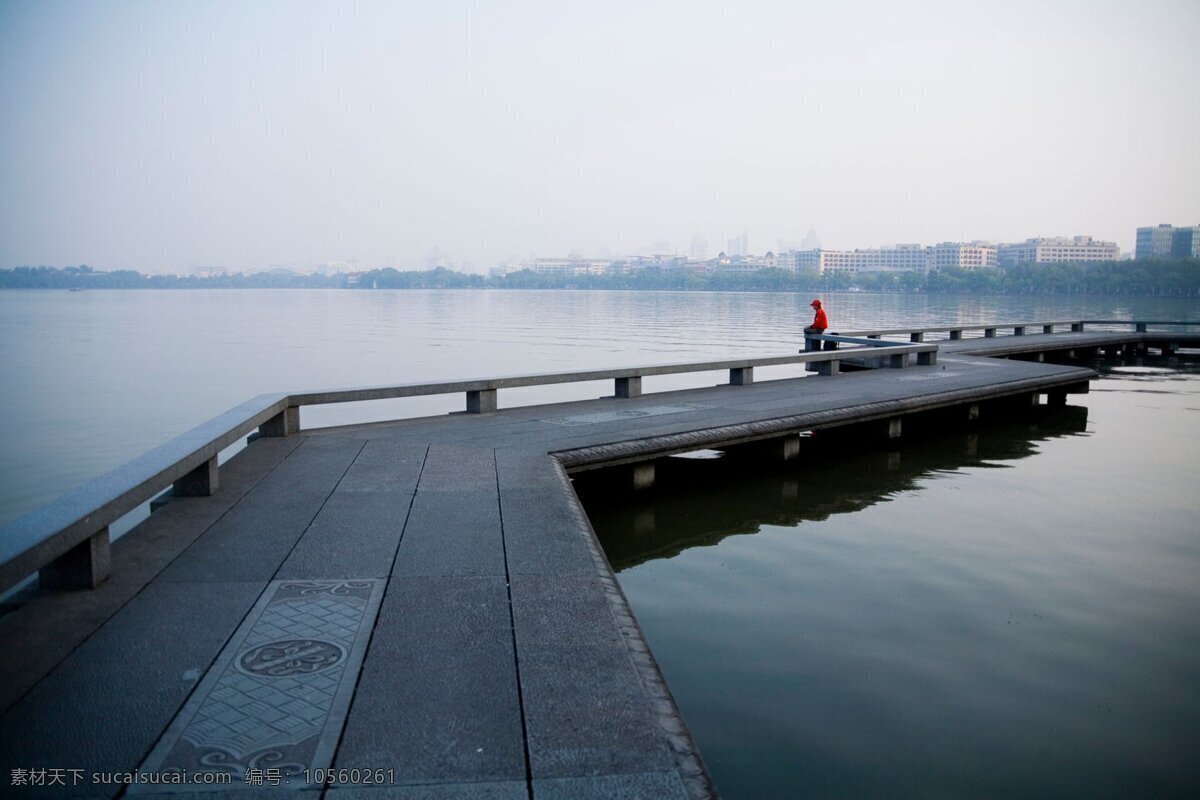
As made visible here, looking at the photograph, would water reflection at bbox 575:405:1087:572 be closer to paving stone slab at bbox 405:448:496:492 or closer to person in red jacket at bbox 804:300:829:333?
paving stone slab at bbox 405:448:496:492

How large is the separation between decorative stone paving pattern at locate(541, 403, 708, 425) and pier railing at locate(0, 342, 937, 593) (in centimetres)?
63

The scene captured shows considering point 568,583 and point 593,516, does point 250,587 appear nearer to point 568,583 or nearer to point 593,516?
point 568,583

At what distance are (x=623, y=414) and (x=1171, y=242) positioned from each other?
211171 mm

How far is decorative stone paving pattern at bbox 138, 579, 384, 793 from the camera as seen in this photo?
2.98m

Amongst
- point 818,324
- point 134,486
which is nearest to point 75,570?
point 134,486

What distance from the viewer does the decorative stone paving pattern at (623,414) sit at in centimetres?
1030

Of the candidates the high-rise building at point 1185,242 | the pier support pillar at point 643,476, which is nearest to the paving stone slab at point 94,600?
the pier support pillar at point 643,476

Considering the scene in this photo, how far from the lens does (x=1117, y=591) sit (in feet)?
22.7

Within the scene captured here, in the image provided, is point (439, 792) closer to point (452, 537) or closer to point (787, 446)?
point (452, 537)

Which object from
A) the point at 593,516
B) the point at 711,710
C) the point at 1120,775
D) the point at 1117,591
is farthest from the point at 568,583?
the point at 1117,591

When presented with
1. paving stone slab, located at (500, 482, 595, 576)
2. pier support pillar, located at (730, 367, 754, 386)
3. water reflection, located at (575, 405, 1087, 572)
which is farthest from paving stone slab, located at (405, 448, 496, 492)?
pier support pillar, located at (730, 367, 754, 386)

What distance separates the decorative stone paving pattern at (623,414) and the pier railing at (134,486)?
0.63 m

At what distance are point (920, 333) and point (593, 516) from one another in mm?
16814

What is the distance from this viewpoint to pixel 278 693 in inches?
136
